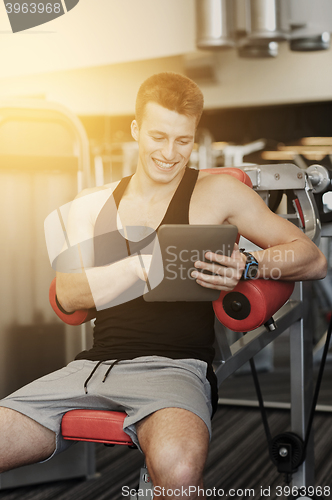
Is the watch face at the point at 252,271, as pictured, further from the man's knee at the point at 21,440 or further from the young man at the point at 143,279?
the man's knee at the point at 21,440

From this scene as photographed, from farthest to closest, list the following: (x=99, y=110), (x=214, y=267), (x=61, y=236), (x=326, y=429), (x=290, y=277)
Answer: (x=99, y=110)
(x=326, y=429)
(x=61, y=236)
(x=290, y=277)
(x=214, y=267)

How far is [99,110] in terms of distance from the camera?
146 inches

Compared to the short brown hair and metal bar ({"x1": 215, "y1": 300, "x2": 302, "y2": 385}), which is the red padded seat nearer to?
metal bar ({"x1": 215, "y1": 300, "x2": 302, "y2": 385})

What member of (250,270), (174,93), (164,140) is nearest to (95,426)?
(250,270)

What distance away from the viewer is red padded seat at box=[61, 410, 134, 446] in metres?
1.14

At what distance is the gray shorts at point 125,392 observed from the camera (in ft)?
3.71

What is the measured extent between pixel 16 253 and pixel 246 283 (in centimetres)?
116

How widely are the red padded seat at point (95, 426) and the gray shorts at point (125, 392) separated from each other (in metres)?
0.02

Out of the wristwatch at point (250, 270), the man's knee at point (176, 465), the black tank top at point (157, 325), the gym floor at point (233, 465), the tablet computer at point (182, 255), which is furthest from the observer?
the gym floor at point (233, 465)

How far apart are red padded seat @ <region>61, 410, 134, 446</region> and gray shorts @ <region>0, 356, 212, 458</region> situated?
0.8 inches

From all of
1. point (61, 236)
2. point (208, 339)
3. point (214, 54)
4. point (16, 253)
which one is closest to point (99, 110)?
point (214, 54)

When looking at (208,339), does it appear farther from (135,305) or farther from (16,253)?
(16,253)

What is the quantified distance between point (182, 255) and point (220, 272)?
0.11 metres

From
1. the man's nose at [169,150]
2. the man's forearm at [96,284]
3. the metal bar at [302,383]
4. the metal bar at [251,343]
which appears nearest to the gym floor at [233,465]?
the metal bar at [302,383]
